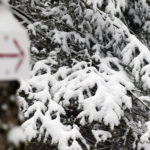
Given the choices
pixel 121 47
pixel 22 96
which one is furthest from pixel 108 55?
pixel 22 96

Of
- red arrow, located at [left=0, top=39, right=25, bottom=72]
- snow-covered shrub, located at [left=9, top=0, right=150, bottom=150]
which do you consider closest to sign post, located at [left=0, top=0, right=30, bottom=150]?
red arrow, located at [left=0, top=39, right=25, bottom=72]

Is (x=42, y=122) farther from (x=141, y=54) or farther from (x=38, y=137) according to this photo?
(x=141, y=54)

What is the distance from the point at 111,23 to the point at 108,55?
1.41 feet

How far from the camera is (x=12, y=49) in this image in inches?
27.3

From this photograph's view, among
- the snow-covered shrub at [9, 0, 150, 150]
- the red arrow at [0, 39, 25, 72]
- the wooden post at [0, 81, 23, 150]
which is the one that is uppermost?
the red arrow at [0, 39, 25, 72]

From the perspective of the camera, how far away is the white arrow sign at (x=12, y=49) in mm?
683

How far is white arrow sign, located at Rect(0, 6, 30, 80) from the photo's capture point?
68 cm

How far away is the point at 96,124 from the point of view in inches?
167

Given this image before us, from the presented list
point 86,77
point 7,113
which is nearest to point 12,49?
point 7,113

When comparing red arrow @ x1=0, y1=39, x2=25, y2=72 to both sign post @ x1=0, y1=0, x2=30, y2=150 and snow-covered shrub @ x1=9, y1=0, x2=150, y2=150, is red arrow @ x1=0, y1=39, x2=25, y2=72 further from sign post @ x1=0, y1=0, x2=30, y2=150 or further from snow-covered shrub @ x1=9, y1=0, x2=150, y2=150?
snow-covered shrub @ x1=9, y1=0, x2=150, y2=150

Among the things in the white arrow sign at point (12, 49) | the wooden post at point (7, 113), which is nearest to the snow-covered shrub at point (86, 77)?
the wooden post at point (7, 113)

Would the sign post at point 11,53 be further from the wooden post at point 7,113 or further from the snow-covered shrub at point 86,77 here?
the snow-covered shrub at point 86,77

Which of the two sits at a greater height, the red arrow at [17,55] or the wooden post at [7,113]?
the red arrow at [17,55]

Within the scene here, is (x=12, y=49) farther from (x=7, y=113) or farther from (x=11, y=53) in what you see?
(x=7, y=113)
